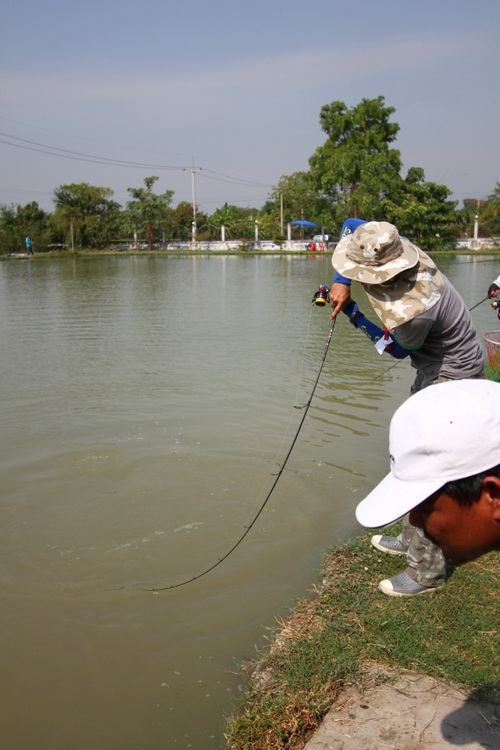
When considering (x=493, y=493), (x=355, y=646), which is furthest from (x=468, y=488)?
(x=355, y=646)

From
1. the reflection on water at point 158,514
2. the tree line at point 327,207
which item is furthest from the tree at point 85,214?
the reflection on water at point 158,514

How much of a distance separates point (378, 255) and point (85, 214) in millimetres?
68988

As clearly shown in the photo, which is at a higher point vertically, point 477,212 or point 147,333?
point 477,212

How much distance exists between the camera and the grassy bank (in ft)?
7.86

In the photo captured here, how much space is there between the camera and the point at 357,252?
3049 millimetres

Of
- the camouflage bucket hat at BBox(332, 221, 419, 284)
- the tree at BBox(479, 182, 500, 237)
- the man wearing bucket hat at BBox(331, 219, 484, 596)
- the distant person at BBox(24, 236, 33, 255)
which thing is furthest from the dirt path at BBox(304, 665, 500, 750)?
the tree at BBox(479, 182, 500, 237)

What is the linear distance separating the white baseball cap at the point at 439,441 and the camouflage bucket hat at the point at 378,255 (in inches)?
64.6

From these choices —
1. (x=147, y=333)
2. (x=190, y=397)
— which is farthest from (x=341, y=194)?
(x=190, y=397)

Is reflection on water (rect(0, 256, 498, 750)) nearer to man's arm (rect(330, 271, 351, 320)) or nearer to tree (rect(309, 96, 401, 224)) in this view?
man's arm (rect(330, 271, 351, 320))

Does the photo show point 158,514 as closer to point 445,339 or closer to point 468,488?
point 445,339

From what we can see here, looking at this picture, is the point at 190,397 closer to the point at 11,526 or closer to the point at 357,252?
the point at 11,526

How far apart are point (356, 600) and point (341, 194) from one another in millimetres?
60463

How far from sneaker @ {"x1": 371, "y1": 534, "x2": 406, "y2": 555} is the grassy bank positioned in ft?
0.69

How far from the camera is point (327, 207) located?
202 ft
